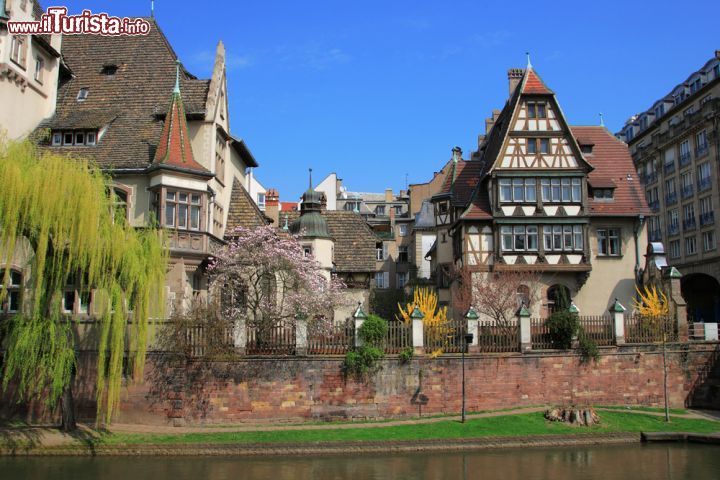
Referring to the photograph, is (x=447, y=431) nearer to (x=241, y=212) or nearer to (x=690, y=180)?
(x=241, y=212)

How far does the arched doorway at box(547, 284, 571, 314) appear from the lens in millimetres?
39625

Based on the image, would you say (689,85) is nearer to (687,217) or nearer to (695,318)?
(687,217)

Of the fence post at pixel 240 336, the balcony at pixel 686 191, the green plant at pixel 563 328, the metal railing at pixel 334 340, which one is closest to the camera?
the fence post at pixel 240 336

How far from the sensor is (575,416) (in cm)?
2764

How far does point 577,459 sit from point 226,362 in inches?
518

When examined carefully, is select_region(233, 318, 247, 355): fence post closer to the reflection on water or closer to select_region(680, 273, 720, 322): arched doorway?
the reflection on water

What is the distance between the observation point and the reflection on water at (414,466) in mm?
20734

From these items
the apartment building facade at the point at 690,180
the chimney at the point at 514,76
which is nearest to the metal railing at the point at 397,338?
the chimney at the point at 514,76

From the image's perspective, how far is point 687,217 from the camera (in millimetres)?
58344

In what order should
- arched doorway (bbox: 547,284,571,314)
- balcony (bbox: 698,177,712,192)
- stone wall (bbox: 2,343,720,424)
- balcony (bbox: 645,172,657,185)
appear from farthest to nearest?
balcony (bbox: 645,172,657,185) → balcony (bbox: 698,177,712,192) → arched doorway (bbox: 547,284,571,314) → stone wall (bbox: 2,343,720,424)

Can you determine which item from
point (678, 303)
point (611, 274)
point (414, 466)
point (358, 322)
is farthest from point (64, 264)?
point (611, 274)

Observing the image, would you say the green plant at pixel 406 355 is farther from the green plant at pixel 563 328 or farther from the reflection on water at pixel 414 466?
the green plant at pixel 563 328

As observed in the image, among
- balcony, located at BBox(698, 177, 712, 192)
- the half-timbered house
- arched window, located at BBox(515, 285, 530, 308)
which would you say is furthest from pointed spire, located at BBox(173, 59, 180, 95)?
balcony, located at BBox(698, 177, 712, 192)

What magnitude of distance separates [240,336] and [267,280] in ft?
16.4
